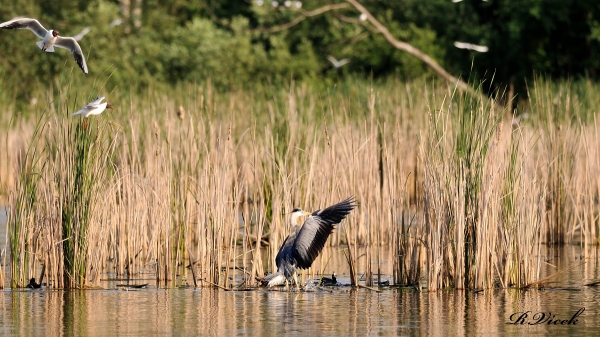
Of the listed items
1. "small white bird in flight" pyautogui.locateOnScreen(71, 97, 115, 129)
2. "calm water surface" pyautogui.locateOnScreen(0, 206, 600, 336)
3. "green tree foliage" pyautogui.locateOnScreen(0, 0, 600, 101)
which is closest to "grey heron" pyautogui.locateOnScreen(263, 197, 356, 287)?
"calm water surface" pyautogui.locateOnScreen(0, 206, 600, 336)

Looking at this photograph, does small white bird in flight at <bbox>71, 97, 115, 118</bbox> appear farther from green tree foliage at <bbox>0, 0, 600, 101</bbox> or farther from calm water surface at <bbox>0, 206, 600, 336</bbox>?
green tree foliage at <bbox>0, 0, 600, 101</bbox>

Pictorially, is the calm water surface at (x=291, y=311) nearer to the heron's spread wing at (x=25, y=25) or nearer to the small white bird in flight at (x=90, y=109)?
the small white bird in flight at (x=90, y=109)

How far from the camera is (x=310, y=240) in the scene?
27.3 ft

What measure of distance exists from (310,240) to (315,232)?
0.08 meters

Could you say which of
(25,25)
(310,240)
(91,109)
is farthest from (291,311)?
(25,25)

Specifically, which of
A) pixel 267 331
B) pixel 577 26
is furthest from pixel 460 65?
pixel 267 331

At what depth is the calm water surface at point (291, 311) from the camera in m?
6.90

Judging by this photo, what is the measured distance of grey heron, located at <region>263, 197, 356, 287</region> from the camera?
8281 mm

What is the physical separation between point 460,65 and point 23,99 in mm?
10500

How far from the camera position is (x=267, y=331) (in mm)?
6855

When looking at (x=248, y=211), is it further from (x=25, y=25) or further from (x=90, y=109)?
(x=25, y=25)

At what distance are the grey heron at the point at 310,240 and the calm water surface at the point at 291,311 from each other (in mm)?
236

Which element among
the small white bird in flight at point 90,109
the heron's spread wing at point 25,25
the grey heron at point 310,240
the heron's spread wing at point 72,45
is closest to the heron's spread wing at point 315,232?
the grey heron at point 310,240

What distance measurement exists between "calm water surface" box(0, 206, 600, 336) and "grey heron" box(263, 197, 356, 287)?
0.77ft
